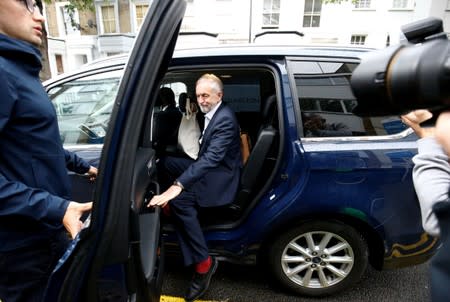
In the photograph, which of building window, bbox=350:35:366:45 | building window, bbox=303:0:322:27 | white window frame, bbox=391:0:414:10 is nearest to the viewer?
white window frame, bbox=391:0:414:10

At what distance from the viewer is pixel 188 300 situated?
6.50 feet

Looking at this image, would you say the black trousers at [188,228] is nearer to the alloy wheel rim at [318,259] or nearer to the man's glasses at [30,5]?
the alloy wheel rim at [318,259]

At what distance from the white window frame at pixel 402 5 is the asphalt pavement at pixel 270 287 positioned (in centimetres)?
1449

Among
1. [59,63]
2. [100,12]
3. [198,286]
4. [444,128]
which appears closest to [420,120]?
[444,128]

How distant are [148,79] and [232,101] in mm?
2321

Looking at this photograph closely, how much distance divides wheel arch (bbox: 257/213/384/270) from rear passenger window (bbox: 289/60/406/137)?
0.52 meters

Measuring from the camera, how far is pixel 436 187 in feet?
3.09

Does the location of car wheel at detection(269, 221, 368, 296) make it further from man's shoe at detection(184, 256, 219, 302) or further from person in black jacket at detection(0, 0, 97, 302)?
person in black jacket at detection(0, 0, 97, 302)

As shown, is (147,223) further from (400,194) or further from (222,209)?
(400,194)

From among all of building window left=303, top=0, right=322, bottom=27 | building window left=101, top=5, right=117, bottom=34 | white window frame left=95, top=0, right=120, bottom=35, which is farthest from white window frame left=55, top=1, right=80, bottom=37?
building window left=303, top=0, right=322, bottom=27

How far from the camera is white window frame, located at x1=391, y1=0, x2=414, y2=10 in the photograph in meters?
13.1

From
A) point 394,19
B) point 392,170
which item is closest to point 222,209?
point 392,170

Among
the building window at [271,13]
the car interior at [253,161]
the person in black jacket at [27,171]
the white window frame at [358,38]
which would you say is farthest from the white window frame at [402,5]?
the person in black jacket at [27,171]

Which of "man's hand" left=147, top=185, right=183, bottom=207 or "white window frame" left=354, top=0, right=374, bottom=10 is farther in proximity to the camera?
"white window frame" left=354, top=0, right=374, bottom=10
